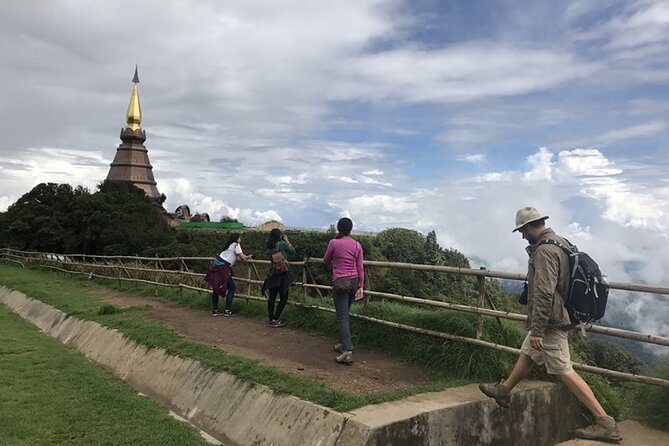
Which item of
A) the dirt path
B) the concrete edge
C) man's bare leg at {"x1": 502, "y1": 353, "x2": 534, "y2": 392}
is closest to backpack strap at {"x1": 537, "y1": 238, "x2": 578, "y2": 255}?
man's bare leg at {"x1": 502, "y1": 353, "x2": 534, "y2": 392}

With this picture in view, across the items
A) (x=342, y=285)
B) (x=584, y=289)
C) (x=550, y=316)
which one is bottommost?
(x=550, y=316)

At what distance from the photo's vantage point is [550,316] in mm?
4320

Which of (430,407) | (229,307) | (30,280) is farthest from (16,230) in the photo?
(430,407)

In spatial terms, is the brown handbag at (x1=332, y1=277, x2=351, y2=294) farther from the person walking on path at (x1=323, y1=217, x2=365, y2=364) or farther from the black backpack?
the black backpack

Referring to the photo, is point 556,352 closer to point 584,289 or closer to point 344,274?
point 584,289

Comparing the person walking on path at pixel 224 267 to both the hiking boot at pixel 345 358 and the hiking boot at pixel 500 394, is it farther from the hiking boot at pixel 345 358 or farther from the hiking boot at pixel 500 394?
the hiking boot at pixel 500 394

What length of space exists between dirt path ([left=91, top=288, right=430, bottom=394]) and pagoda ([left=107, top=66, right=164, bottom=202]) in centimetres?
5007

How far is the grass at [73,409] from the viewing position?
4.69 metres

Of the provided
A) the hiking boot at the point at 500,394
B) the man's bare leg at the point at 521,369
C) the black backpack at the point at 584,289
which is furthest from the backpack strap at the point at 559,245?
the hiking boot at the point at 500,394

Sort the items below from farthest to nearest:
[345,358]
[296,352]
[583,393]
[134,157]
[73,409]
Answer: [134,157]
[296,352]
[345,358]
[73,409]
[583,393]

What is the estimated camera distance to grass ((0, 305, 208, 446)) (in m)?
4.69

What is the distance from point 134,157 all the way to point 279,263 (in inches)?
2099

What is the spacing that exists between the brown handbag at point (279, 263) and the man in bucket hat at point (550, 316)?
399 cm

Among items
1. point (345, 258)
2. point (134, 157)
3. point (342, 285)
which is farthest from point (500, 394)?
point (134, 157)
